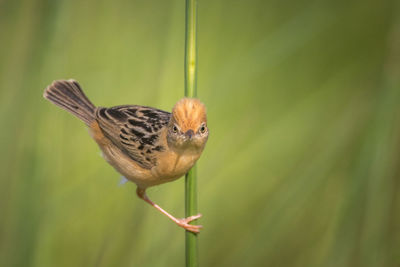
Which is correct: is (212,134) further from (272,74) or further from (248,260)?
(248,260)

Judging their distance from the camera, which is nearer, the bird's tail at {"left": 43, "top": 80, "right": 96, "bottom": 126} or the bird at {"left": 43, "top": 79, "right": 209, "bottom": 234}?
the bird at {"left": 43, "top": 79, "right": 209, "bottom": 234}

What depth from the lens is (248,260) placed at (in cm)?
273

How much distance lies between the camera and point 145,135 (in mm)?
3357

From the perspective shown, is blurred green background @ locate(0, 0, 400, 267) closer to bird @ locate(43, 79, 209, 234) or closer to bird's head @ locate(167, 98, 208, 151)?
bird @ locate(43, 79, 209, 234)

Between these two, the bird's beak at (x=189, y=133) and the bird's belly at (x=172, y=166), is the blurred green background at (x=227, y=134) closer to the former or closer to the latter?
the bird's belly at (x=172, y=166)

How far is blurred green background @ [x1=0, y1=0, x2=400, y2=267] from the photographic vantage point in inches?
99.9

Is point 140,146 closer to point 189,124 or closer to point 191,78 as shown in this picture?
point 189,124

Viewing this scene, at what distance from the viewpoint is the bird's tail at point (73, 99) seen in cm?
400

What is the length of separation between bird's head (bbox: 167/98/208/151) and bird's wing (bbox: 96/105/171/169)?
0.37 m

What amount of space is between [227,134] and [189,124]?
1.68 m

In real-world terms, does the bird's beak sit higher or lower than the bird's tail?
lower

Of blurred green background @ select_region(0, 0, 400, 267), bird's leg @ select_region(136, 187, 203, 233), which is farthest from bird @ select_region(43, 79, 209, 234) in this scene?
blurred green background @ select_region(0, 0, 400, 267)

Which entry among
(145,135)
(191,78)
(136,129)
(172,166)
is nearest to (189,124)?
(191,78)

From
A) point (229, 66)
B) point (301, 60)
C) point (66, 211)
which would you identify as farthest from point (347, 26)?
point (66, 211)
